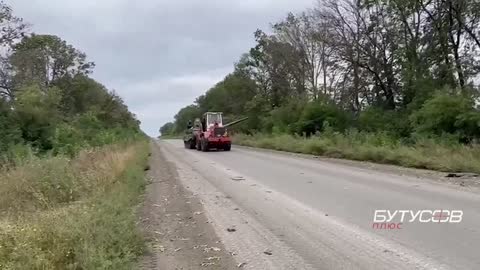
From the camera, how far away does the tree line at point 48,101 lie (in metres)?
33.6

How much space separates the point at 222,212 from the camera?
10477 millimetres

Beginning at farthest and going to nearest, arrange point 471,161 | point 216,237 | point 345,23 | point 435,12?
point 345,23 → point 435,12 → point 471,161 → point 216,237

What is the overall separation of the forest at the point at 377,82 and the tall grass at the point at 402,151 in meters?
0.09

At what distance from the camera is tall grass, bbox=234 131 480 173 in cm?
1739

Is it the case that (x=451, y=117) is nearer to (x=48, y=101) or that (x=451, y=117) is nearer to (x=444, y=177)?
(x=444, y=177)

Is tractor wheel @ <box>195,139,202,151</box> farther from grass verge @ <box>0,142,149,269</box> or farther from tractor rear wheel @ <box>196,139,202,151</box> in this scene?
grass verge @ <box>0,142,149,269</box>

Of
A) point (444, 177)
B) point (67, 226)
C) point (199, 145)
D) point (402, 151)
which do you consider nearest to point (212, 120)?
point (199, 145)

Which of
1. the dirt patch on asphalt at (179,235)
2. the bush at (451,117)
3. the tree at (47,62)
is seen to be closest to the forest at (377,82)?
the bush at (451,117)

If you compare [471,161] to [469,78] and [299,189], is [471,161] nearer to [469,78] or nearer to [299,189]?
[299,189]

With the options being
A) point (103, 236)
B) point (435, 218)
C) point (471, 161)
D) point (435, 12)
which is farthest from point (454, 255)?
point (435, 12)

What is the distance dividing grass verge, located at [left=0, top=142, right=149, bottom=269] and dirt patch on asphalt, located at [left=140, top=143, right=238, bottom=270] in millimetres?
341

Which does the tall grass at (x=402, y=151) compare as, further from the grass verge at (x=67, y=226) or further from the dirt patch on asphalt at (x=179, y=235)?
the grass verge at (x=67, y=226)

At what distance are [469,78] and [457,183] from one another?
79.0ft

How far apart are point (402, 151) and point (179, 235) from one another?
14.7 m
